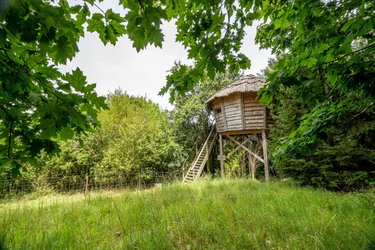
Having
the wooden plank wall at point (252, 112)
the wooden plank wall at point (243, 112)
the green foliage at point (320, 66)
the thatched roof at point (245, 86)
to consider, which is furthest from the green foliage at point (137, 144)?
the green foliage at point (320, 66)

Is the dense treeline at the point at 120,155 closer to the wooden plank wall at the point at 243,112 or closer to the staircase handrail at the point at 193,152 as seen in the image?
the staircase handrail at the point at 193,152

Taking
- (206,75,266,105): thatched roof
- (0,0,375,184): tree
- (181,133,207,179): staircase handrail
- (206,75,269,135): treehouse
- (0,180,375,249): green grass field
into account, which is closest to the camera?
(0,0,375,184): tree

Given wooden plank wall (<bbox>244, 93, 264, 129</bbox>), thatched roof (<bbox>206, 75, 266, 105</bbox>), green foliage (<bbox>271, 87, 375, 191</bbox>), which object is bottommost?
green foliage (<bbox>271, 87, 375, 191</bbox>)

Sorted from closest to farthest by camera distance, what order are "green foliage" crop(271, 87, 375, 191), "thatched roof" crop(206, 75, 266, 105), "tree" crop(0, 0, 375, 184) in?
"tree" crop(0, 0, 375, 184)
"green foliage" crop(271, 87, 375, 191)
"thatched roof" crop(206, 75, 266, 105)

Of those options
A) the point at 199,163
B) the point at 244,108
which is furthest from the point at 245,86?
the point at 199,163

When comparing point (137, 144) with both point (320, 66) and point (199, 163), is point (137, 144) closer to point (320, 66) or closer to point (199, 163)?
point (199, 163)

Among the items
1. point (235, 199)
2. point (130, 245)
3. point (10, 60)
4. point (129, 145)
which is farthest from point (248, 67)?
point (129, 145)

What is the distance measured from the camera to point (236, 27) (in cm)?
217

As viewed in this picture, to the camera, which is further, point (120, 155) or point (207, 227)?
point (120, 155)

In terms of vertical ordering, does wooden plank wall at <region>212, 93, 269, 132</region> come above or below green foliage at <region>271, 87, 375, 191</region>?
above

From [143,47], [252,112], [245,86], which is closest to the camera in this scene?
[143,47]

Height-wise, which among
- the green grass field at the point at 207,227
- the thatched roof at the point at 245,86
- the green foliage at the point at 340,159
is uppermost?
the thatched roof at the point at 245,86

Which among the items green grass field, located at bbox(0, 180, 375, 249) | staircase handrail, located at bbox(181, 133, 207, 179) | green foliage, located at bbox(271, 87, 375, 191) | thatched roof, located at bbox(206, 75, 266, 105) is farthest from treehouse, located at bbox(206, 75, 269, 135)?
A: green grass field, located at bbox(0, 180, 375, 249)

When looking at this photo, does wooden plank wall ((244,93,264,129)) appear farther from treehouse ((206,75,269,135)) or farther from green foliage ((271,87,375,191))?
green foliage ((271,87,375,191))
